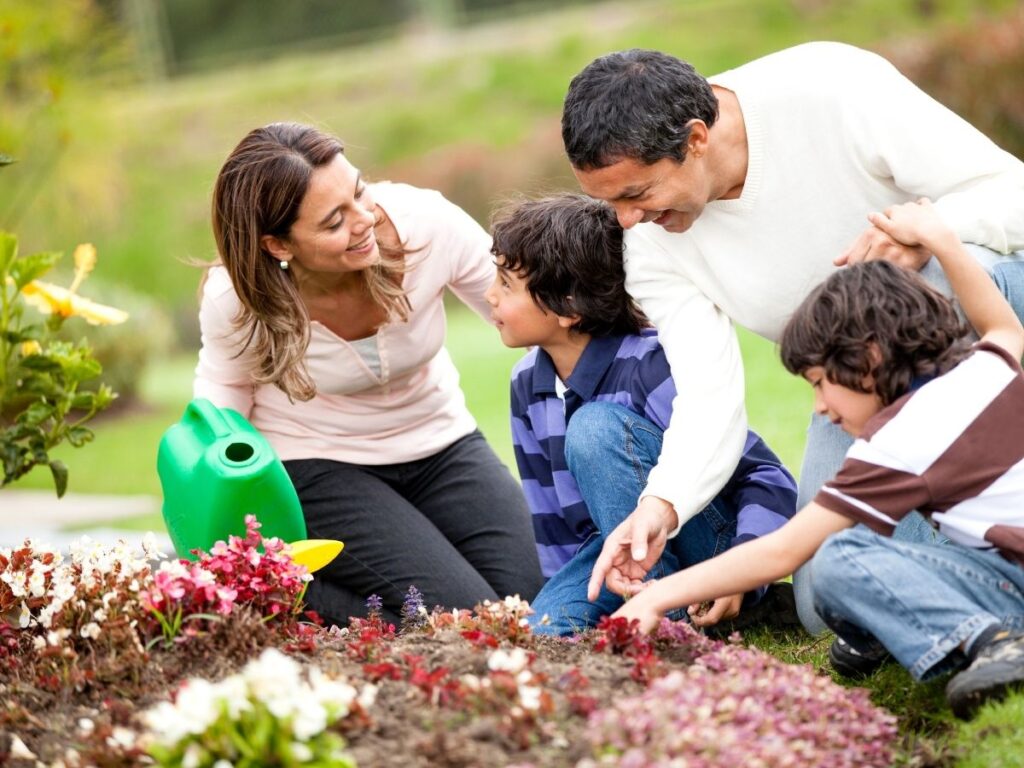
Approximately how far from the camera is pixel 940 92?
40.8ft

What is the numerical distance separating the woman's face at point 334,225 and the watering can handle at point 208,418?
44 cm

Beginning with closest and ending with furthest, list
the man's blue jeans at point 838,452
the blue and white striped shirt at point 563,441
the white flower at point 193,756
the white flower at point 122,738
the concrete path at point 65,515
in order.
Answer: the white flower at point 193,756
the white flower at point 122,738
the man's blue jeans at point 838,452
the blue and white striped shirt at point 563,441
the concrete path at point 65,515

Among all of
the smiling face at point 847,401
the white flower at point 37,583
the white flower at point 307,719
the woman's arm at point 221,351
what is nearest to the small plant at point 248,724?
the white flower at point 307,719

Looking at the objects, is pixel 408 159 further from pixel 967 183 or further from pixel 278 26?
pixel 967 183

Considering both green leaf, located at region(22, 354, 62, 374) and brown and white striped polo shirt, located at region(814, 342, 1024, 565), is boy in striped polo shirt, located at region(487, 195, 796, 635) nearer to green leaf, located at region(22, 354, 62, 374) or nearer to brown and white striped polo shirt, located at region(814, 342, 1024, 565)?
brown and white striped polo shirt, located at region(814, 342, 1024, 565)

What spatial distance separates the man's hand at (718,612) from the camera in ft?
9.78

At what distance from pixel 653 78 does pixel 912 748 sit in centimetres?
142

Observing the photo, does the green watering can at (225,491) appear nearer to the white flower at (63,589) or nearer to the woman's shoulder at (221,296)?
the woman's shoulder at (221,296)

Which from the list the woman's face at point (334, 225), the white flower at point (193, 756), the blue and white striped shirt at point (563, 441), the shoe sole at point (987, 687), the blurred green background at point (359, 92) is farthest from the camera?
the blurred green background at point (359, 92)

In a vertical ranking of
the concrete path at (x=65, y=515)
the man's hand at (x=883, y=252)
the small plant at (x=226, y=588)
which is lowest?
the concrete path at (x=65, y=515)

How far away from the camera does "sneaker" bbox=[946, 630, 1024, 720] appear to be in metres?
2.17

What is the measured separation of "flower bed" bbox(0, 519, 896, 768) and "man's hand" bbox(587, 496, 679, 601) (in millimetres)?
203

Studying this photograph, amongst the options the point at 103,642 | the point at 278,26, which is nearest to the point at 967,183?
the point at 103,642

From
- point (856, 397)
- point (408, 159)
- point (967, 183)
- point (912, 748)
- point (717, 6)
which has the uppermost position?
point (967, 183)
